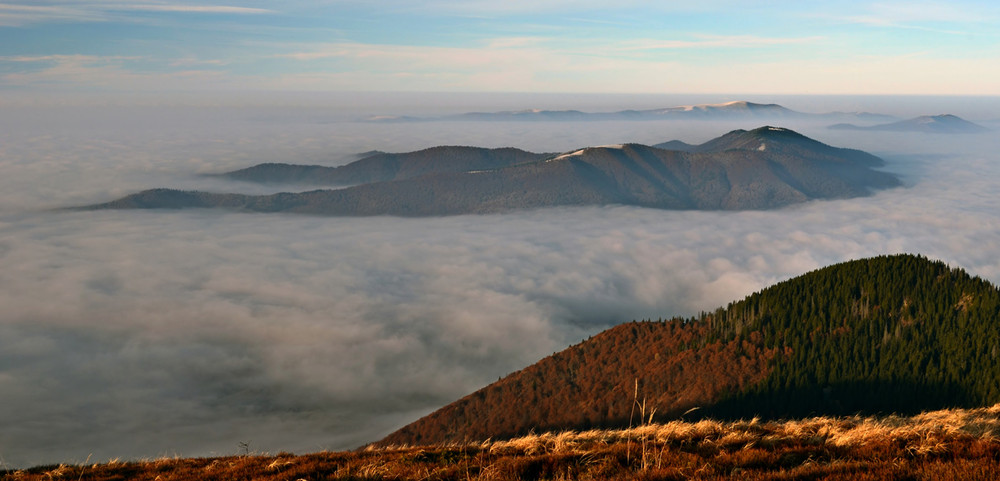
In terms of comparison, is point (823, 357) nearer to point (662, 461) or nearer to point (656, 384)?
point (656, 384)

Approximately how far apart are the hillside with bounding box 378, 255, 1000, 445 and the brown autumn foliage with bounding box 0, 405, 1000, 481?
110542 mm

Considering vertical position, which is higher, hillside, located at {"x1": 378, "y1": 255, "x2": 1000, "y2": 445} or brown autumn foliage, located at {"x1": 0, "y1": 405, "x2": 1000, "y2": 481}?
brown autumn foliage, located at {"x1": 0, "y1": 405, "x2": 1000, "y2": 481}

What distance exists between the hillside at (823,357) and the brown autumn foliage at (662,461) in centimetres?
11054

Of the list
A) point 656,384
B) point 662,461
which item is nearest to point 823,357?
point 656,384

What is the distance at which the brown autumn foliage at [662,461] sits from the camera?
61.3 ft

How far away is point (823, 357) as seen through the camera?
159m

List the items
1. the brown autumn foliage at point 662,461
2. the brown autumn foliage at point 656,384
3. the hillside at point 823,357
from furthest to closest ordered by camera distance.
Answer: the brown autumn foliage at point 656,384
the hillside at point 823,357
the brown autumn foliage at point 662,461

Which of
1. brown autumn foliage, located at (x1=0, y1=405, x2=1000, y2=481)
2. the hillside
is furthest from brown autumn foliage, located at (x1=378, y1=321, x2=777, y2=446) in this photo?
brown autumn foliage, located at (x1=0, y1=405, x2=1000, y2=481)

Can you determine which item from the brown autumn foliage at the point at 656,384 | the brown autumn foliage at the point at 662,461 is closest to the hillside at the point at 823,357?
the brown autumn foliage at the point at 656,384

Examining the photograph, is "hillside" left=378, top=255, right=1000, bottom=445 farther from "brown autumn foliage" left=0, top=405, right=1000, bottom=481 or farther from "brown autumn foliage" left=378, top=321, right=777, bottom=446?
"brown autumn foliage" left=0, top=405, right=1000, bottom=481

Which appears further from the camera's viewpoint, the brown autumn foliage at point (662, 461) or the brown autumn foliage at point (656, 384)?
the brown autumn foliage at point (656, 384)

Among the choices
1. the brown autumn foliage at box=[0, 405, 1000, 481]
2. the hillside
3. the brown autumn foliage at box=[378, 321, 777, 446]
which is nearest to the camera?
the brown autumn foliage at box=[0, 405, 1000, 481]

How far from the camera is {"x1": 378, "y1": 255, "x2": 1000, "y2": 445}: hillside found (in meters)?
141

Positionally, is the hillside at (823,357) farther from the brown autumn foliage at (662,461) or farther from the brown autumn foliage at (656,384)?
the brown autumn foliage at (662,461)
